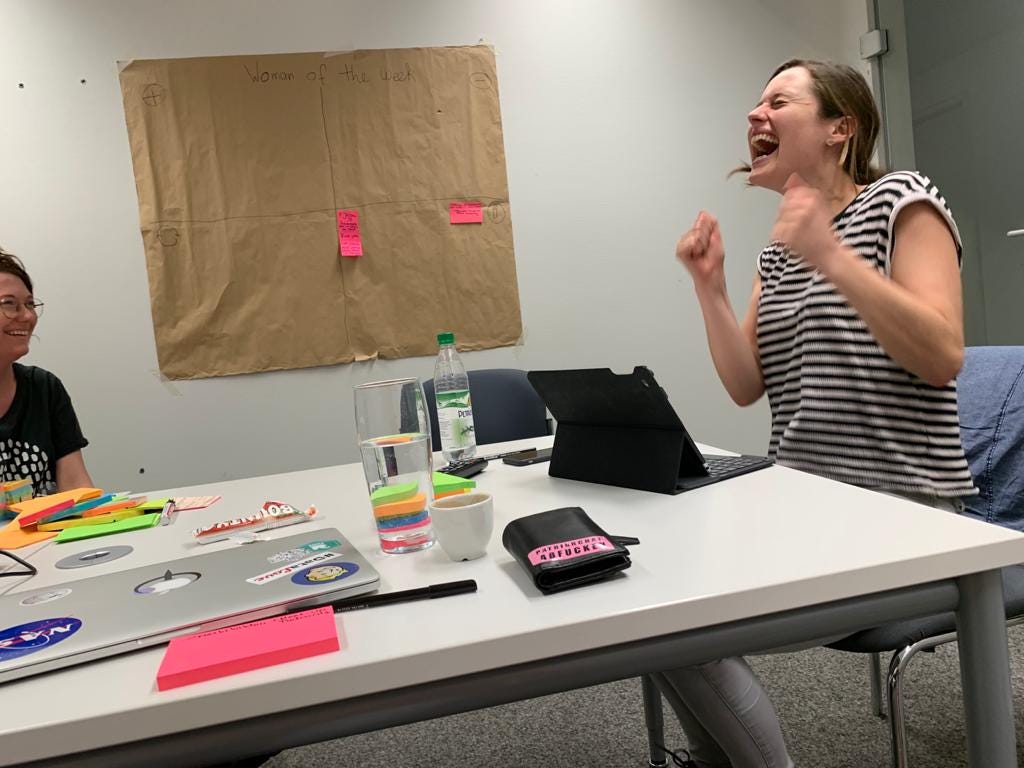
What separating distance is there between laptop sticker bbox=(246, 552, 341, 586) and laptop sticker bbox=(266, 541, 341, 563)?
0.02 m

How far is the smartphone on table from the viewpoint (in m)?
1.27

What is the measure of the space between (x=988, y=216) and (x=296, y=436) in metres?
2.73

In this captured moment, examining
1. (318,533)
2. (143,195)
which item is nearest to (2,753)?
(318,533)

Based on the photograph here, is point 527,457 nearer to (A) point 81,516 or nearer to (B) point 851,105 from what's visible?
(A) point 81,516

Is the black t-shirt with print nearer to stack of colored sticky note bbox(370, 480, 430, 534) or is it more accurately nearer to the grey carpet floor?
the grey carpet floor

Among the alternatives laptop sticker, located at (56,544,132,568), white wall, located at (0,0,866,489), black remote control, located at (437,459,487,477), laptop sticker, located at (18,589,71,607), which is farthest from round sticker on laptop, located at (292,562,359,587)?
white wall, located at (0,0,866,489)

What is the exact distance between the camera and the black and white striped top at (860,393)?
1.12 metres

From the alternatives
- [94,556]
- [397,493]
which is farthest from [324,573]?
[94,556]

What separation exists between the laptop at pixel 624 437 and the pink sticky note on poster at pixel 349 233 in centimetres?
173

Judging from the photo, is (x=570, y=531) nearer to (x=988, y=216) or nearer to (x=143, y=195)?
(x=143, y=195)

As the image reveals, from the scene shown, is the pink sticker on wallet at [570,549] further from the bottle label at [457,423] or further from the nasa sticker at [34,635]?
the bottle label at [457,423]

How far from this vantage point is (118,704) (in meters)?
0.49

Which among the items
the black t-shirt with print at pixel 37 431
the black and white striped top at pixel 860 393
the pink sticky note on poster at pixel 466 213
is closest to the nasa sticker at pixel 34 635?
the black and white striped top at pixel 860 393

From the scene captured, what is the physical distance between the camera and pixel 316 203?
8.62ft
